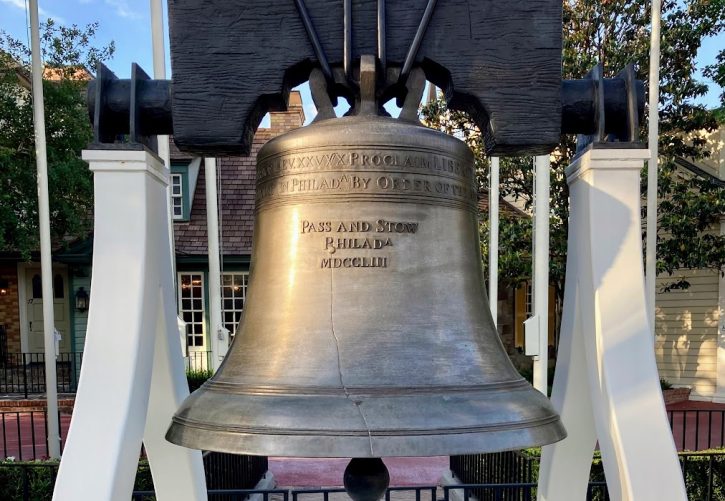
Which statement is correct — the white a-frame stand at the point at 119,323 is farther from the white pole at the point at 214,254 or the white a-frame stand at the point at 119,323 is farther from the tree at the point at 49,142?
the tree at the point at 49,142

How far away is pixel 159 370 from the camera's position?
9.45ft

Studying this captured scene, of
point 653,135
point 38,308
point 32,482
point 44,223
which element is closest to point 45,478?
point 32,482

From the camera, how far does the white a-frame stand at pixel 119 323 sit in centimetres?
221

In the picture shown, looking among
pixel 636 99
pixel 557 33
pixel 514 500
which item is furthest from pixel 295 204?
pixel 514 500

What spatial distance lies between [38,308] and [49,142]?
8.75m

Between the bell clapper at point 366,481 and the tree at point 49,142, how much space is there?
445 inches

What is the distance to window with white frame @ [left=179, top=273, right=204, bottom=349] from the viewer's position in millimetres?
17484

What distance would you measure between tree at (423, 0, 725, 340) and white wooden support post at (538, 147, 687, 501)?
10421 mm

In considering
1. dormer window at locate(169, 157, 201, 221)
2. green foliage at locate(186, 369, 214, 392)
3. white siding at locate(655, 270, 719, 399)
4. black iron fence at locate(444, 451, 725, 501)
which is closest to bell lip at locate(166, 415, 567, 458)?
black iron fence at locate(444, 451, 725, 501)

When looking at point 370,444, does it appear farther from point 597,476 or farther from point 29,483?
point 29,483

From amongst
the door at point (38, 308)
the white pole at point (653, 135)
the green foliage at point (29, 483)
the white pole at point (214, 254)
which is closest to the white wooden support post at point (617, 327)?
the green foliage at point (29, 483)

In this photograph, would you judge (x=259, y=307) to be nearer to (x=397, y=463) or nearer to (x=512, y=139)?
(x=512, y=139)

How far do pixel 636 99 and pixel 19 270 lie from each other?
2040 centimetres

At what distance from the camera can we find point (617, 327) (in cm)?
242
